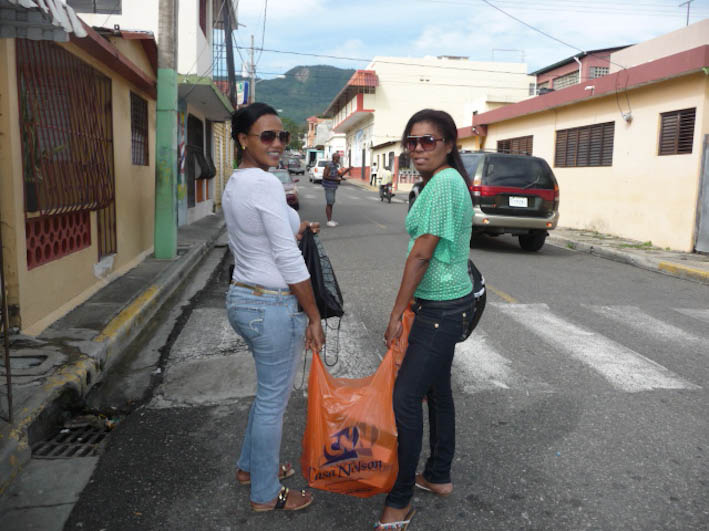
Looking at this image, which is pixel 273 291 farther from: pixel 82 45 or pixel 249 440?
pixel 82 45

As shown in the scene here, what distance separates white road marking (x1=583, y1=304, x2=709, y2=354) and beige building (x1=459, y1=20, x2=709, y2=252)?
579 cm

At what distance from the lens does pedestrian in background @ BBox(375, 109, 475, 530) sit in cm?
257

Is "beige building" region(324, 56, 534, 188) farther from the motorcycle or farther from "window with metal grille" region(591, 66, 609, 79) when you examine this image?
the motorcycle

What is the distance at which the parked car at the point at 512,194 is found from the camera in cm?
1114

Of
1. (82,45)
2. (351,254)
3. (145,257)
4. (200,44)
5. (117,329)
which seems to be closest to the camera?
(117,329)

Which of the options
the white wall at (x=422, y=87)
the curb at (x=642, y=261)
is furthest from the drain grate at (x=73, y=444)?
the white wall at (x=422, y=87)

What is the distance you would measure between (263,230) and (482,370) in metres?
2.90

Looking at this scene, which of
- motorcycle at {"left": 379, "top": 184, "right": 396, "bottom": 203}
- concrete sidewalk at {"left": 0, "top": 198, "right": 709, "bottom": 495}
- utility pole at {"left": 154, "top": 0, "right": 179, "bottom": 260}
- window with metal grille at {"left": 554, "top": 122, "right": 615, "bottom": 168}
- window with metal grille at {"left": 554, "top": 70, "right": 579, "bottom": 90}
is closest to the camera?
concrete sidewalk at {"left": 0, "top": 198, "right": 709, "bottom": 495}

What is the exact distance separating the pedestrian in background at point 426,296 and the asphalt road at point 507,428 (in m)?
0.39

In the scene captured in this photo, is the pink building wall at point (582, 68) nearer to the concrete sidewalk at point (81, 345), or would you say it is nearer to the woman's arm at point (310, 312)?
the concrete sidewalk at point (81, 345)

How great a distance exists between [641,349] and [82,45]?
629cm

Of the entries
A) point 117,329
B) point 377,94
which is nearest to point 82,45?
point 117,329

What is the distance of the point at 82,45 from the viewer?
247 inches

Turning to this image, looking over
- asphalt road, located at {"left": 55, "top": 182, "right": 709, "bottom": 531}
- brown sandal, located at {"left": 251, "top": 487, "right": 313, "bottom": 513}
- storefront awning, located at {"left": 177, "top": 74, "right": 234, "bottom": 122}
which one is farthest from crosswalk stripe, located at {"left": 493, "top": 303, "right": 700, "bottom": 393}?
storefront awning, located at {"left": 177, "top": 74, "right": 234, "bottom": 122}
